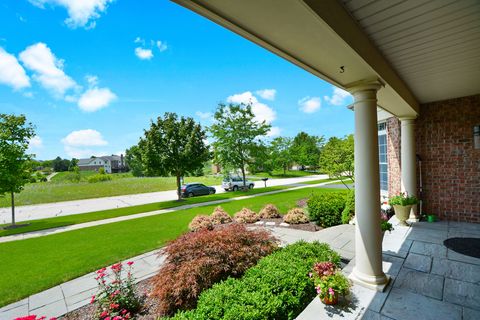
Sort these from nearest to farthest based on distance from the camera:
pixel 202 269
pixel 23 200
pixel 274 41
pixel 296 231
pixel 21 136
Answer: pixel 274 41
pixel 202 269
pixel 296 231
pixel 21 136
pixel 23 200

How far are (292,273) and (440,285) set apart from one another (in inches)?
85.6

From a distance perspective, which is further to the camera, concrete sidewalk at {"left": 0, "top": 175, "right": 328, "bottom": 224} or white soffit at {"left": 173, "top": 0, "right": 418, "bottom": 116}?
concrete sidewalk at {"left": 0, "top": 175, "right": 328, "bottom": 224}

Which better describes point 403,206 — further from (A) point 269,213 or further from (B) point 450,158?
(A) point 269,213

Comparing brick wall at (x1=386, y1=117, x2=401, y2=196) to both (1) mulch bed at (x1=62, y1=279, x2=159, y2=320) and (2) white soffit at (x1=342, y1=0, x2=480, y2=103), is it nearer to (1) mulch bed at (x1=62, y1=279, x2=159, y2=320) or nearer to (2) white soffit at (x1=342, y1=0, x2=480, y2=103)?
(2) white soffit at (x1=342, y1=0, x2=480, y2=103)

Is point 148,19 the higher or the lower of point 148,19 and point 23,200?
the higher

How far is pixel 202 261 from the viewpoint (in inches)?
127

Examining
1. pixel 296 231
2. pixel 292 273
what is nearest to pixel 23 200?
pixel 296 231

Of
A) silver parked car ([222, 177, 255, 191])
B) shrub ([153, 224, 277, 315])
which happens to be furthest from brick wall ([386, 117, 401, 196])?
silver parked car ([222, 177, 255, 191])

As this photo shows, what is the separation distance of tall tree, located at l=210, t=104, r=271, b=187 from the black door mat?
1478 centimetres

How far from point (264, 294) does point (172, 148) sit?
13084mm

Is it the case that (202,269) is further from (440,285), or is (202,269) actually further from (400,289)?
(440,285)

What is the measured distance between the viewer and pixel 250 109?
62.6 feet

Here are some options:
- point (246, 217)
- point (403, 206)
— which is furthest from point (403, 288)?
point (246, 217)

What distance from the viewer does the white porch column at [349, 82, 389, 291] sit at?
3.04 meters
